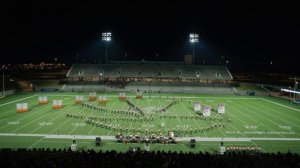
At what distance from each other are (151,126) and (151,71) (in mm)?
41466

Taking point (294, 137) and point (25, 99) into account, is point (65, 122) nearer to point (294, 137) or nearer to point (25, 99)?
point (25, 99)

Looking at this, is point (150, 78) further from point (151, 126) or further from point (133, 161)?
point (133, 161)

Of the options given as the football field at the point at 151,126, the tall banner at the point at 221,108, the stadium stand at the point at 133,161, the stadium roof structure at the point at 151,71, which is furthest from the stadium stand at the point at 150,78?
the stadium stand at the point at 133,161

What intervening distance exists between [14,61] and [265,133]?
116 meters

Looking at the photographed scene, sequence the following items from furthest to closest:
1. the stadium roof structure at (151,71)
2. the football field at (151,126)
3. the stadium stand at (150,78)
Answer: the stadium roof structure at (151,71)
the stadium stand at (150,78)
the football field at (151,126)

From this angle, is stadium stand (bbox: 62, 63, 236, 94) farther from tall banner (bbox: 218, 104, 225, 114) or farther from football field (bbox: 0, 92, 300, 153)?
tall banner (bbox: 218, 104, 225, 114)

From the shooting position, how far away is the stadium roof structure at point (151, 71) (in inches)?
2653

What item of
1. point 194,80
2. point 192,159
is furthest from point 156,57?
point 192,159

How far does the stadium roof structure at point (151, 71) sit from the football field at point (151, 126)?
1011 inches

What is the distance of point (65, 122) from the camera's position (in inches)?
1203

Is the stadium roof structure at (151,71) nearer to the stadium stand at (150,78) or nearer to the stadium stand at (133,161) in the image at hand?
the stadium stand at (150,78)

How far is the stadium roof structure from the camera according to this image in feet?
221

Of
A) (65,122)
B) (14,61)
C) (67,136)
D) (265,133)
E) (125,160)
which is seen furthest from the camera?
(14,61)

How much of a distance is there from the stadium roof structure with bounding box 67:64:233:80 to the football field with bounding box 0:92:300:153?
25681 millimetres
